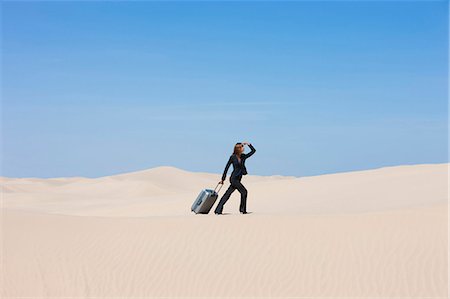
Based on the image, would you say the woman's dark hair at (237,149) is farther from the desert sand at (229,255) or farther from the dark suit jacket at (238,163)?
the desert sand at (229,255)

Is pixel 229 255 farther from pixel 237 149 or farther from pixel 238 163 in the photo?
pixel 237 149

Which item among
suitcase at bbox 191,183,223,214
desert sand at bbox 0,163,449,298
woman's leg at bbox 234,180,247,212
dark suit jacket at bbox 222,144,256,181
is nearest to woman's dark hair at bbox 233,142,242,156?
dark suit jacket at bbox 222,144,256,181

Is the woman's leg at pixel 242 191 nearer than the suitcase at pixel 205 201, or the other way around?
the woman's leg at pixel 242 191

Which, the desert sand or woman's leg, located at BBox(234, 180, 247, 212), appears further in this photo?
woman's leg, located at BBox(234, 180, 247, 212)

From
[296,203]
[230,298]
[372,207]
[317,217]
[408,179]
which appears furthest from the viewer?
[408,179]

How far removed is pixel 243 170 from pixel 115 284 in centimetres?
489

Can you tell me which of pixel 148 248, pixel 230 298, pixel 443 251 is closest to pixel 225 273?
pixel 230 298

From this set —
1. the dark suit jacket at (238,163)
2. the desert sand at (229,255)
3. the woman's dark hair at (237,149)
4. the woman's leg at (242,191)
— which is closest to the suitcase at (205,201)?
the woman's leg at (242,191)

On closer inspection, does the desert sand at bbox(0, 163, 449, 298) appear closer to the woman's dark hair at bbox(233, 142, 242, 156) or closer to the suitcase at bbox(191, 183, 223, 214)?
the suitcase at bbox(191, 183, 223, 214)

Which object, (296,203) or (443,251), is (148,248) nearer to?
(443,251)

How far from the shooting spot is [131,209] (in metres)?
32.0

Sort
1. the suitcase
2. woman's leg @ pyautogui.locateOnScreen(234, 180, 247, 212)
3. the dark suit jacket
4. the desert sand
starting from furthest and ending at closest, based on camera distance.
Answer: the suitcase → woman's leg @ pyautogui.locateOnScreen(234, 180, 247, 212) → the dark suit jacket → the desert sand

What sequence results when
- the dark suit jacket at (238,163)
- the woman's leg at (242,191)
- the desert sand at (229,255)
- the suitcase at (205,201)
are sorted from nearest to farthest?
the desert sand at (229,255) → the dark suit jacket at (238,163) → the woman's leg at (242,191) → the suitcase at (205,201)

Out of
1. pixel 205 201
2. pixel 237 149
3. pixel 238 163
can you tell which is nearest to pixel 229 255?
pixel 238 163
